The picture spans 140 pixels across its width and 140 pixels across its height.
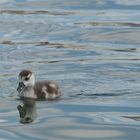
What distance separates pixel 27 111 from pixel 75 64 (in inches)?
120

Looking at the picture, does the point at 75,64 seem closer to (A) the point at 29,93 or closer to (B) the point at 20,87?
(A) the point at 29,93

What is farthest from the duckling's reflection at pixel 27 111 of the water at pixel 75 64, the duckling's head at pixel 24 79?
the duckling's head at pixel 24 79

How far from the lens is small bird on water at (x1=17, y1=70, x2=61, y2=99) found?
12742 mm

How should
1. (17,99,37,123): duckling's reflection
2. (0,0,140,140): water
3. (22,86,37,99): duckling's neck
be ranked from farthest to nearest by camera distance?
1. (22,86,37,99): duckling's neck
2. (17,99,37,123): duckling's reflection
3. (0,0,140,140): water

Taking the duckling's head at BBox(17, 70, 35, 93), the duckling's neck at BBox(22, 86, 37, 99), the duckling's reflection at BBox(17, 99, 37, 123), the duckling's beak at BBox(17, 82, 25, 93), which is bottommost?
the duckling's reflection at BBox(17, 99, 37, 123)

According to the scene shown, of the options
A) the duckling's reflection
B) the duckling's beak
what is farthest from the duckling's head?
the duckling's reflection

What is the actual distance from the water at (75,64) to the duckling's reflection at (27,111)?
3.3 inches

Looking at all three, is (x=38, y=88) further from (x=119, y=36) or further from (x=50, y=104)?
(x=119, y=36)

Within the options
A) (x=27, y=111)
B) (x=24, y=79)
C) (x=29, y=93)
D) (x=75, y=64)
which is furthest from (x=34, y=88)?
(x=75, y=64)

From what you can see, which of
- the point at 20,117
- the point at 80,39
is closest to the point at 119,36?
the point at 80,39

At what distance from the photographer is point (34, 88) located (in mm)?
13031

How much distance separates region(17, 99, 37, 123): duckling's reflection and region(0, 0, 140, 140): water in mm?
84

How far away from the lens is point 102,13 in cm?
2080

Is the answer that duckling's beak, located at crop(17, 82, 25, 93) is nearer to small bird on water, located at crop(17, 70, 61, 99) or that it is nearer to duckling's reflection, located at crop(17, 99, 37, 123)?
small bird on water, located at crop(17, 70, 61, 99)
